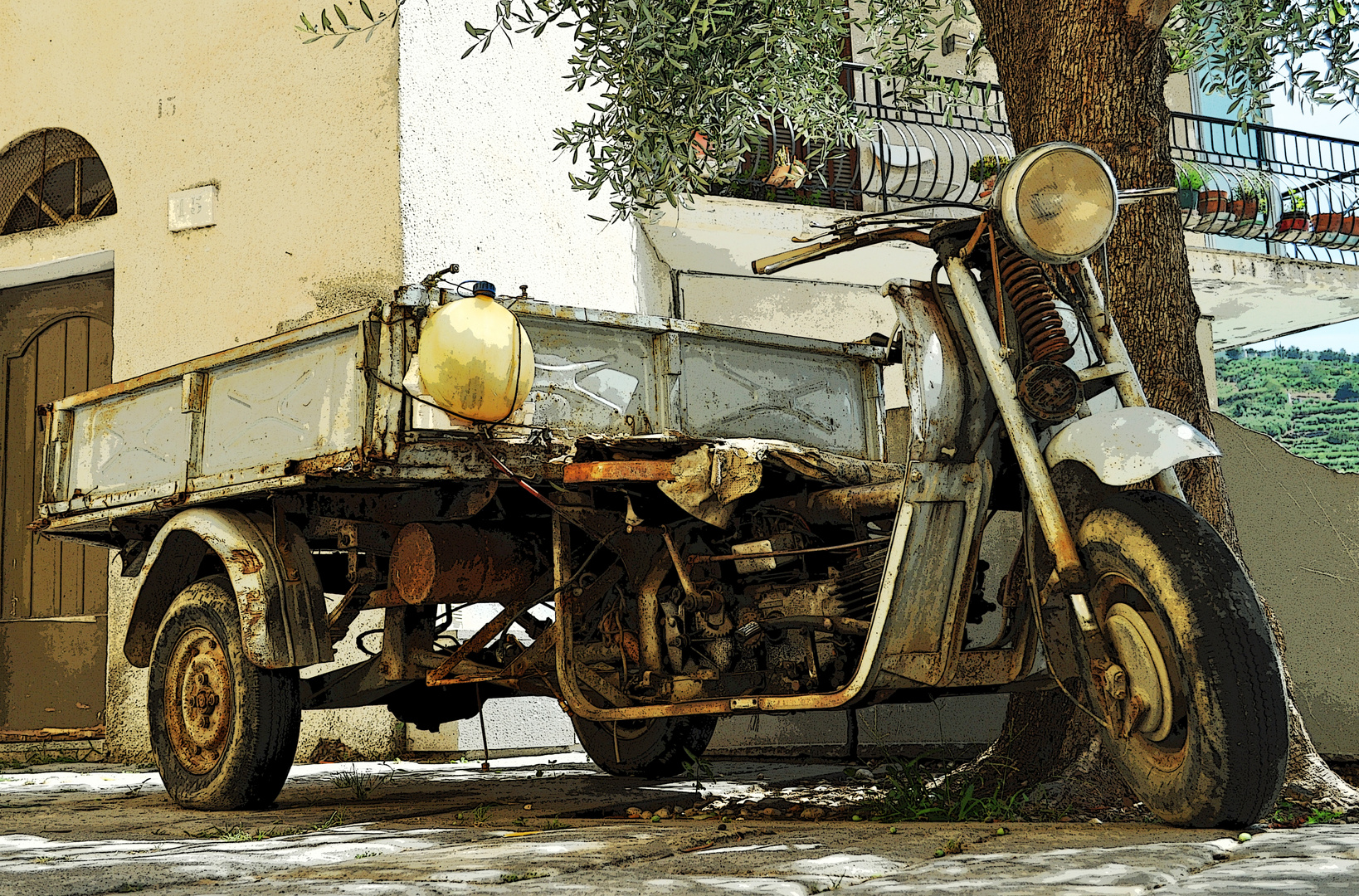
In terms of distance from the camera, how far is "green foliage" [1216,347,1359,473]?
15234 mm

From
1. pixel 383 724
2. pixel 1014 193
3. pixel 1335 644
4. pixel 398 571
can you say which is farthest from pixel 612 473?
pixel 383 724

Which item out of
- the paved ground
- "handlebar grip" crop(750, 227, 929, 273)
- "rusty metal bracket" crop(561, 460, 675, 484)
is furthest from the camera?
"rusty metal bracket" crop(561, 460, 675, 484)

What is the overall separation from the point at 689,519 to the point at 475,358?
95cm

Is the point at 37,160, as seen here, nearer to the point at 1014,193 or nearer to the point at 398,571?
the point at 398,571

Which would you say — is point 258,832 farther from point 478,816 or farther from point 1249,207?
point 1249,207

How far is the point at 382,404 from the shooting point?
14.2 feet

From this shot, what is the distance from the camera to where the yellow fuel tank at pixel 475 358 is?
164 inches

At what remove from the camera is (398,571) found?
15.9 ft

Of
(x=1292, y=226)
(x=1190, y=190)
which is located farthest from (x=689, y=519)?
(x=1292, y=226)

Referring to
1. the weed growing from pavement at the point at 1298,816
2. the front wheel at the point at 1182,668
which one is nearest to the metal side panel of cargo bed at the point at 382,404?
the front wheel at the point at 1182,668

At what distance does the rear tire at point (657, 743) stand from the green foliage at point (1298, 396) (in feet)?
36.9

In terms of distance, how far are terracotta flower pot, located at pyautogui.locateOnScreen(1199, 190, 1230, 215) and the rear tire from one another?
9957 mm

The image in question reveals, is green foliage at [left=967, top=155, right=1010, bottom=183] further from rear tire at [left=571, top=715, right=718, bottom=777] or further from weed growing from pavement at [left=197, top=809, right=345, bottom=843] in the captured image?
weed growing from pavement at [left=197, top=809, right=345, bottom=843]

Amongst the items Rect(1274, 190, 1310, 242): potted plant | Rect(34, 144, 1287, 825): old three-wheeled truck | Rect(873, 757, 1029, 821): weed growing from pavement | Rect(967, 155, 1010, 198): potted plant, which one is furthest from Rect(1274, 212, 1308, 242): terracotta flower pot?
Rect(873, 757, 1029, 821): weed growing from pavement
